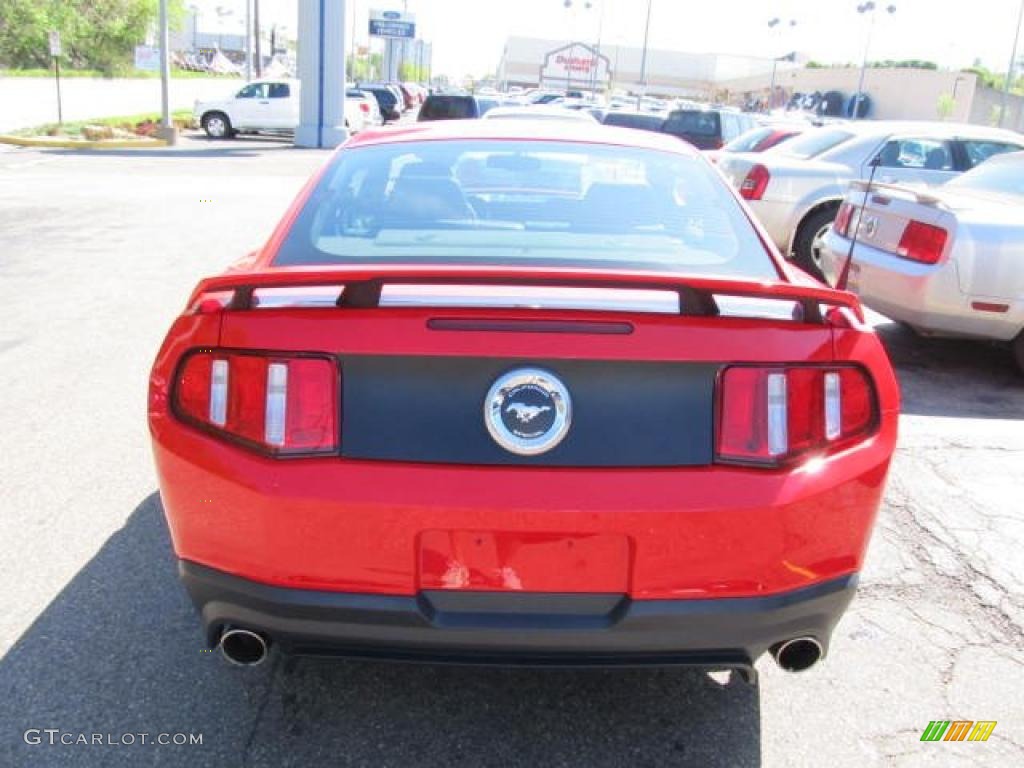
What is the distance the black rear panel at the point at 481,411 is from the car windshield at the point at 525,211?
49 centimetres

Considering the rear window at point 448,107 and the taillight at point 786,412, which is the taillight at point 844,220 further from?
the rear window at point 448,107

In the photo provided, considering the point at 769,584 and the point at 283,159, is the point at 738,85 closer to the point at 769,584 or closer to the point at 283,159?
the point at 283,159

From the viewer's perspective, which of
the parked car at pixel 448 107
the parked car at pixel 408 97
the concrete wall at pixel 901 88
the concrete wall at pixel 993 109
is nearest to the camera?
the parked car at pixel 448 107

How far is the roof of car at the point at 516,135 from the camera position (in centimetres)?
359

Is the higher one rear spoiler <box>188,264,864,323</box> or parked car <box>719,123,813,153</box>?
rear spoiler <box>188,264,864,323</box>

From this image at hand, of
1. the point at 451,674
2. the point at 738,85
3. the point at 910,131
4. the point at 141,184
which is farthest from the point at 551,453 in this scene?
the point at 738,85

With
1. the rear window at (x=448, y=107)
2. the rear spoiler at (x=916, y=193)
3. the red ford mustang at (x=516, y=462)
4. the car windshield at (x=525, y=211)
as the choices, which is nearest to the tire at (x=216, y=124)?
the rear window at (x=448, y=107)

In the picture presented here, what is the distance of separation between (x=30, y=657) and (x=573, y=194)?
2.32 m

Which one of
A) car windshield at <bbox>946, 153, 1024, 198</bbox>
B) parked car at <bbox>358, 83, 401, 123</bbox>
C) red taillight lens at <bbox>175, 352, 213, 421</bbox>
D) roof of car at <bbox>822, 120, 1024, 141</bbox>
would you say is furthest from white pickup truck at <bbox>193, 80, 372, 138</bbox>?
red taillight lens at <bbox>175, 352, 213, 421</bbox>

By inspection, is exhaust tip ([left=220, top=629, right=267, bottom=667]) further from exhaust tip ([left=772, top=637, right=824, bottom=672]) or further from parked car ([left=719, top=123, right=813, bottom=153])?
parked car ([left=719, top=123, right=813, bottom=153])

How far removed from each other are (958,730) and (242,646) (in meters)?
2.02

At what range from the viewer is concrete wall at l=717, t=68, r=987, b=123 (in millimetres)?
65812

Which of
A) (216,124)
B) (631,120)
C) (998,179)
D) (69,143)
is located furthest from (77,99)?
(998,179)

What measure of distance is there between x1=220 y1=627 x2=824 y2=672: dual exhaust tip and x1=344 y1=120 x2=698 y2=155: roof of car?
199 centimetres
